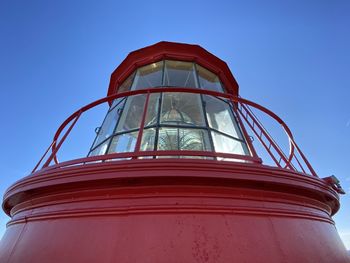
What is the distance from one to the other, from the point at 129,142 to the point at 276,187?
2.36 m

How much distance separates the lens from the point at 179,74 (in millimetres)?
5371

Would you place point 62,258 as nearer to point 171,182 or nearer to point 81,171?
point 81,171

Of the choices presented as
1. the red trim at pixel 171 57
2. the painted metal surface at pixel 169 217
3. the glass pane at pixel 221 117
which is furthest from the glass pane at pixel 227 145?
the red trim at pixel 171 57

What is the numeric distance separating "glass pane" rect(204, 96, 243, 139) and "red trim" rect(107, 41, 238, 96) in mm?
1499

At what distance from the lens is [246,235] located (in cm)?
192

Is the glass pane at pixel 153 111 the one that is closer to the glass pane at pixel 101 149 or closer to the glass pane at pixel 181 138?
the glass pane at pixel 181 138

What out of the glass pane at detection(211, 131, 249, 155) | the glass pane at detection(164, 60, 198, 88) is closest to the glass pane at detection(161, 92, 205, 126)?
the glass pane at detection(211, 131, 249, 155)

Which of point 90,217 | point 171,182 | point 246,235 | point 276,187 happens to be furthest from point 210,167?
point 90,217

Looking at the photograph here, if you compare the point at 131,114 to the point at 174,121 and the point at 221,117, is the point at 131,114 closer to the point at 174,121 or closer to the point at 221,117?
the point at 174,121

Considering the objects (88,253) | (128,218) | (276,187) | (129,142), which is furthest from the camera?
(129,142)

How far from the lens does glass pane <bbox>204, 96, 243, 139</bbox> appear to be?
4.07m

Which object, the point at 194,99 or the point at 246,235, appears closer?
the point at 246,235

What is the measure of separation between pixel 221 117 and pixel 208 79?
166cm

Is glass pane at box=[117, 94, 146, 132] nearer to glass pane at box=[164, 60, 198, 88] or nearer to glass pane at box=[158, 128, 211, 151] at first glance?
glass pane at box=[158, 128, 211, 151]
